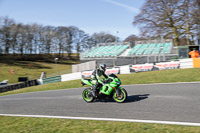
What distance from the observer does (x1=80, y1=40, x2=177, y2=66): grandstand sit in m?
24.1

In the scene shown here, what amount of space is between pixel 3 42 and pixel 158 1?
50.2 meters

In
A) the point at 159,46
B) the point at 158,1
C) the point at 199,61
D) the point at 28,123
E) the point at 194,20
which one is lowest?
the point at 28,123

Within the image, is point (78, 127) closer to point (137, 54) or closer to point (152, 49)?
point (137, 54)

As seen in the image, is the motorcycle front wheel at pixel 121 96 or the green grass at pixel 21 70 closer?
the motorcycle front wheel at pixel 121 96

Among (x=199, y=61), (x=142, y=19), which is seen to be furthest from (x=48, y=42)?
(x=199, y=61)

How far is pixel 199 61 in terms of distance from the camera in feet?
55.1

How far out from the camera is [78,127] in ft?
17.5

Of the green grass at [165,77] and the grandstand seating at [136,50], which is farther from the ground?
the grandstand seating at [136,50]

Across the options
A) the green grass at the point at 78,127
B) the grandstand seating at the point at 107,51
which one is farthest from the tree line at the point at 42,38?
the green grass at the point at 78,127

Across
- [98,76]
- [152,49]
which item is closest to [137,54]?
[152,49]

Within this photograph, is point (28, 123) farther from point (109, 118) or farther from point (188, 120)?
point (188, 120)

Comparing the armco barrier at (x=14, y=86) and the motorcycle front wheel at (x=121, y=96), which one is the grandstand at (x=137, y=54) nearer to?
the armco barrier at (x=14, y=86)

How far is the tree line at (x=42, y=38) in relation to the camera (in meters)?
61.1

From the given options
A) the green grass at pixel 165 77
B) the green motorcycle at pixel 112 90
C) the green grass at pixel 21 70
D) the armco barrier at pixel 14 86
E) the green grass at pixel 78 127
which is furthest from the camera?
the green grass at pixel 21 70
